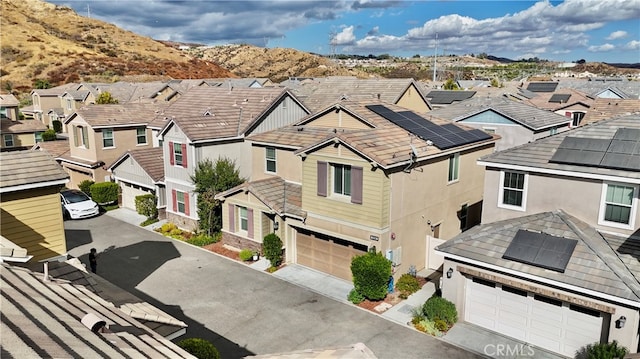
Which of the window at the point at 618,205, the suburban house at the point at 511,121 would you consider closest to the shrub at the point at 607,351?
the window at the point at 618,205

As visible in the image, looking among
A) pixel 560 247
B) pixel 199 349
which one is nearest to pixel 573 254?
pixel 560 247

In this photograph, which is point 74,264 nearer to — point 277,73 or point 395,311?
point 395,311

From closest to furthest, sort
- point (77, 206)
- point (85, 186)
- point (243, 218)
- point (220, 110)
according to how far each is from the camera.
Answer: point (243, 218), point (220, 110), point (77, 206), point (85, 186)

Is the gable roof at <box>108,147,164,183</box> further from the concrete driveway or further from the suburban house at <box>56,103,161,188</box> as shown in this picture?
the concrete driveway

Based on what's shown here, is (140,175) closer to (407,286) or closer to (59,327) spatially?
(407,286)

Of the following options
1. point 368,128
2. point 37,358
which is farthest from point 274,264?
point 37,358

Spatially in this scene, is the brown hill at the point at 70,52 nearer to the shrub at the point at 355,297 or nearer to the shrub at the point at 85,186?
the shrub at the point at 85,186
